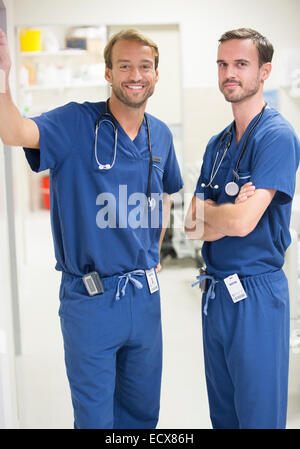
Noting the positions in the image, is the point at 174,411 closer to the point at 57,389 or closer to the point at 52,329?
the point at 57,389

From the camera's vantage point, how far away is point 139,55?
1.67 metres

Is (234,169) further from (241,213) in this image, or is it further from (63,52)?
(63,52)

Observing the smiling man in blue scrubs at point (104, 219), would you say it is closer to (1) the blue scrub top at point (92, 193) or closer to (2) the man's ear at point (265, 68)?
(1) the blue scrub top at point (92, 193)

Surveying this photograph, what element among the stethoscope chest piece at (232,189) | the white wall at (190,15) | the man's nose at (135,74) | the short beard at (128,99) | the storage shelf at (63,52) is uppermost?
the storage shelf at (63,52)

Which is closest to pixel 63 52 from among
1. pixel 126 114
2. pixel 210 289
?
pixel 126 114

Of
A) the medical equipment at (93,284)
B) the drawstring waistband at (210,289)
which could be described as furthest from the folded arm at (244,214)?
the medical equipment at (93,284)

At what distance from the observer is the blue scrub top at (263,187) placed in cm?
154

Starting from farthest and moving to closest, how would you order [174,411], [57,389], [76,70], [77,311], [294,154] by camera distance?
[76,70] → [57,389] → [174,411] → [77,311] → [294,154]

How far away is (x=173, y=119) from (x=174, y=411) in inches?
61.9

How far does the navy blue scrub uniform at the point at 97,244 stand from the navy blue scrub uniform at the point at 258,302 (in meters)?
0.26

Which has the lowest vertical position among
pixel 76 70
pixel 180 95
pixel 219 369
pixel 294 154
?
pixel 219 369

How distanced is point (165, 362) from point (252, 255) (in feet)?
4.36

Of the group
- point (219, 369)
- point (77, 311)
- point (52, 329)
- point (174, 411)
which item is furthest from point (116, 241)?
point (52, 329)

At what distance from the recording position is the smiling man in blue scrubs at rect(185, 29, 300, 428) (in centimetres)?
160
